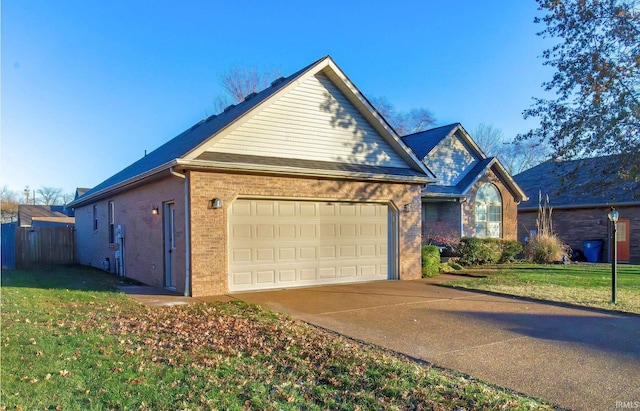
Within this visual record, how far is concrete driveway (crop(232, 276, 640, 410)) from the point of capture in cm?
485

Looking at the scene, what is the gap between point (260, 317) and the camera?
7.79 m

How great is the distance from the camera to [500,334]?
22.9 feet

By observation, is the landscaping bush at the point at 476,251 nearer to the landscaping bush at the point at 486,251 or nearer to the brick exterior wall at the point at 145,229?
the landscaping bush at the point at 486,251

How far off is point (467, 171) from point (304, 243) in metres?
12.5

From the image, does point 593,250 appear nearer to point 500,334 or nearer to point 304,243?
point 304,243

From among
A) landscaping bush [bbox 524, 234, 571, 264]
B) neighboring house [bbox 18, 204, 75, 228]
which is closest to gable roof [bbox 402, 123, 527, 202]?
landscaping bush [bbox 524, 234, 571, 264]

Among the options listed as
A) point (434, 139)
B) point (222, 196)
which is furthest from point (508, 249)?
point (222, 196)

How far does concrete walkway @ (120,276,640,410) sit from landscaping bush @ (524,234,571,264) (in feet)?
34.2

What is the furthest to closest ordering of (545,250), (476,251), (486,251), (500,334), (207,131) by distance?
(545,250) → (486,251) → (476,251) → (207,131) → (500,334)

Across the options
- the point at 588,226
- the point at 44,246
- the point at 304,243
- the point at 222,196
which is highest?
the point at 222,196

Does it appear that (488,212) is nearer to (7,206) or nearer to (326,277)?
(326,277)

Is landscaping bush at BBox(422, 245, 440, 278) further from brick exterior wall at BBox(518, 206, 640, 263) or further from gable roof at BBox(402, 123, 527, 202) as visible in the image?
brick exterior wall at BBox(518, 206, 640, 263)

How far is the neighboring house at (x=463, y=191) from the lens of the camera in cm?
2042

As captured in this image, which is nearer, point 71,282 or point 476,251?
point 71,282
